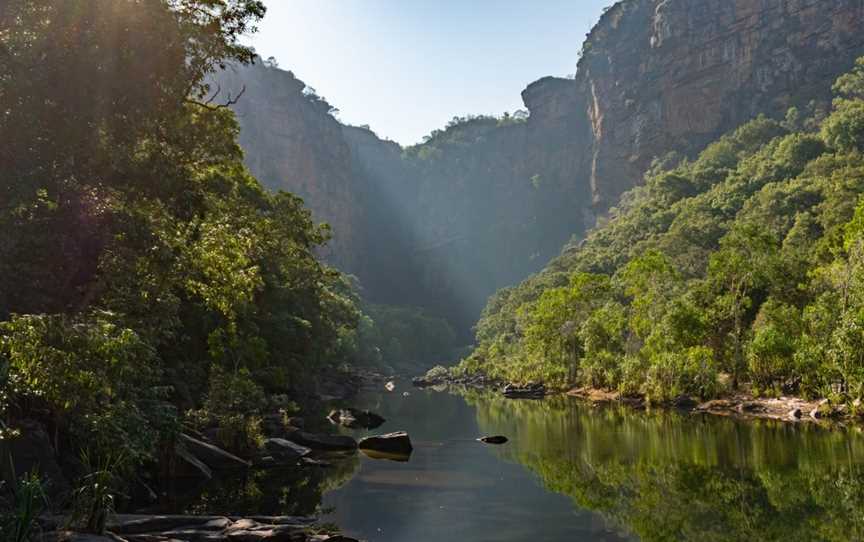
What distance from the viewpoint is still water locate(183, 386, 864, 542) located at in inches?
500

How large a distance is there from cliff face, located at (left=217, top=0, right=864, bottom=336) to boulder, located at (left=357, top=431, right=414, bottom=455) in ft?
240

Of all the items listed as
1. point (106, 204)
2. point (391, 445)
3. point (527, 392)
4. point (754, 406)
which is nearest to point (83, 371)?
point (106, 204)

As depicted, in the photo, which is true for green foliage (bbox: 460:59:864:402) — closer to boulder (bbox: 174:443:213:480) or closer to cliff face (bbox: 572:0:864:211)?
cliff face (bbox: 572:0:864:211)

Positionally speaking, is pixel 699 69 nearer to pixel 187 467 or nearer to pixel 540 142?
pixel 540 142

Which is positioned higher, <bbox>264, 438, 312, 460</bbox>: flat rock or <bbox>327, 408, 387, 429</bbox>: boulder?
<bbox>327, 408, 387, 429</bbox>: boulder

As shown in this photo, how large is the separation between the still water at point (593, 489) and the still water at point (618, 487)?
0.12 ft

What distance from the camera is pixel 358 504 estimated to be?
1535 centimetres

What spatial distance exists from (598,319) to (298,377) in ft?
74.5

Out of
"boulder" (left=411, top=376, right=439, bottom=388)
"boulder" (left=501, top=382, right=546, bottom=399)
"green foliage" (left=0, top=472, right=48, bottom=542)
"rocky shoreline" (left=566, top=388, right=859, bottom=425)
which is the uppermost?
"boulder" (left=411, top=376, right=439, bottom=388)

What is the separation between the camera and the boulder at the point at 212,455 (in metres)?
19.5

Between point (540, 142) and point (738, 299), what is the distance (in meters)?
133

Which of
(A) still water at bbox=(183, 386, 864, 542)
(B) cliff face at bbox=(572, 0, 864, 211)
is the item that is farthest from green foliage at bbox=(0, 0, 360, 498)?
(B) cliff face at bbox=(572, 0, 864, 211)

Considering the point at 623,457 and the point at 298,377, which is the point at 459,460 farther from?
the point at 298,377

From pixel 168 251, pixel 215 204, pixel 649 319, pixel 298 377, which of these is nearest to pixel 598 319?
pixel 649 319
